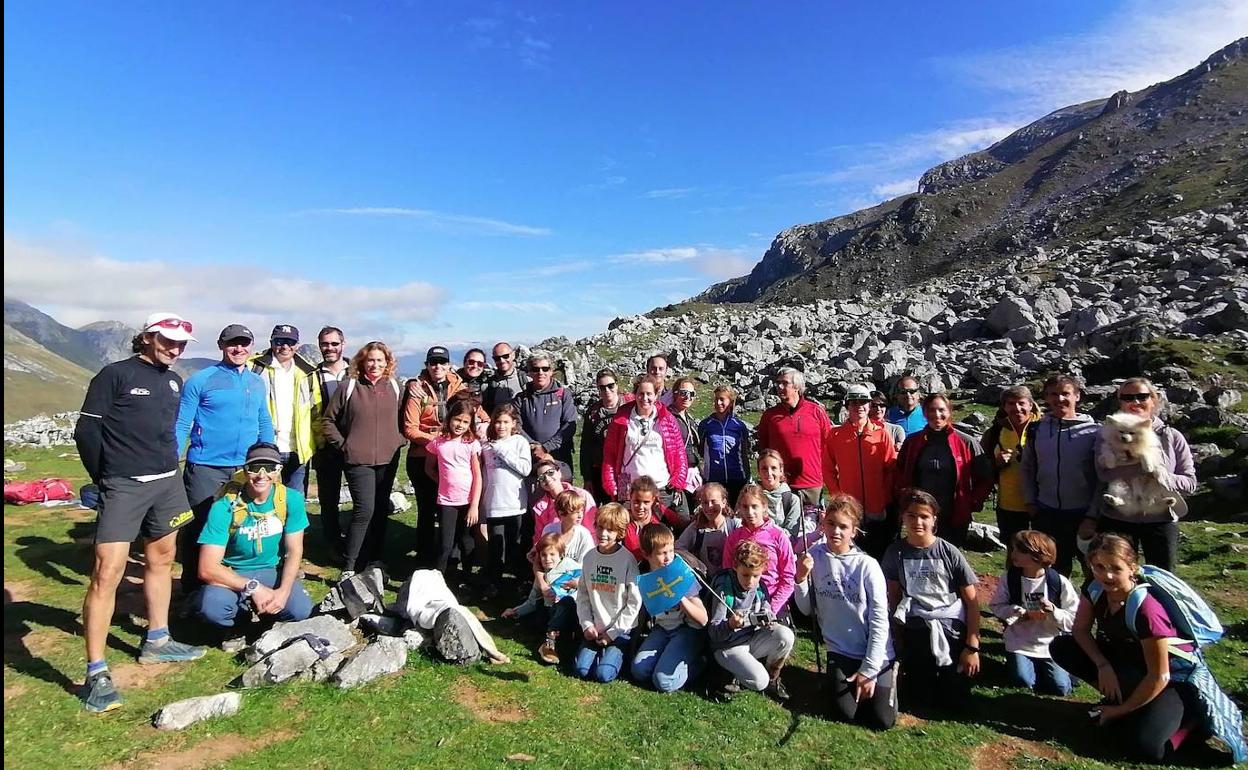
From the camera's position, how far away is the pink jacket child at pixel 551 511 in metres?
7.88

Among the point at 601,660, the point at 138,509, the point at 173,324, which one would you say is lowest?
the point at 601,660

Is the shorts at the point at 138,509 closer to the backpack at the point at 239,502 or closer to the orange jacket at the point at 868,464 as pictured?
the backpack at the point at 239,502

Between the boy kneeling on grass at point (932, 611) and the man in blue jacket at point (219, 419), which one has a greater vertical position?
the man in blue jacket at point (219, 419)

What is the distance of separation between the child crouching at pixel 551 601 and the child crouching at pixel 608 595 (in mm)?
300

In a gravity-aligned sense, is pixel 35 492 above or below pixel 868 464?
below

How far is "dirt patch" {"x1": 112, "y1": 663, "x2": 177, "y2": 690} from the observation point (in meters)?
5.97

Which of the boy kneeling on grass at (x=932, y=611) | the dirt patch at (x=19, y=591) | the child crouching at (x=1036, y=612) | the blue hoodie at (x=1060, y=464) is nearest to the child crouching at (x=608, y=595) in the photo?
the boy kneeling on grass at (x=932, y=611)

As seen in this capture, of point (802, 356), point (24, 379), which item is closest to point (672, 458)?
point (802, 356)

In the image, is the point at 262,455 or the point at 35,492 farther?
the point at 35,492

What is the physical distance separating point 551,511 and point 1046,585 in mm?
5191

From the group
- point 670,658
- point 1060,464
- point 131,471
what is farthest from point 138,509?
point 1060,464

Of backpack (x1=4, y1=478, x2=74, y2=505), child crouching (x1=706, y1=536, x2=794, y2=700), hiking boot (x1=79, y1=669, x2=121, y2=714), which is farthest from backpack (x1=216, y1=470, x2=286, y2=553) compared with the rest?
backpack (x1=4, y1=478, x2=74, y2=505)

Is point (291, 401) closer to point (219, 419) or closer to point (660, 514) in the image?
point (219, 419)

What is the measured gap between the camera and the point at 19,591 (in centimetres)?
810
